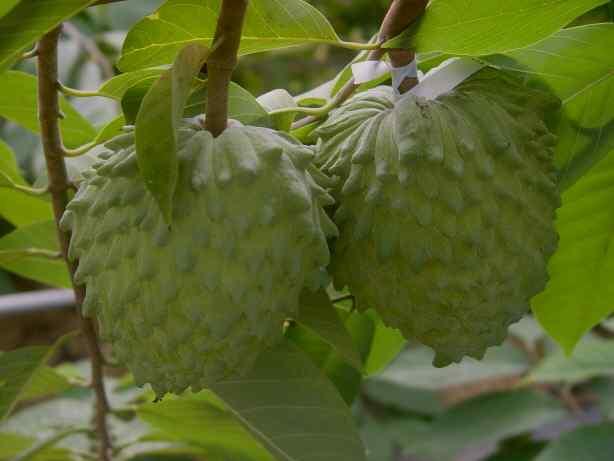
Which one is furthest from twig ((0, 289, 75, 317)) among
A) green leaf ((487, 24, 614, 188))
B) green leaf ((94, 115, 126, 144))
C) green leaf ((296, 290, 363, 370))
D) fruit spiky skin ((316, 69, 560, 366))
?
green leaf ((487, 24, 614, 188))

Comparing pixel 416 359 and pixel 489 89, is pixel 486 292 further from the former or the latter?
pixel 416 359

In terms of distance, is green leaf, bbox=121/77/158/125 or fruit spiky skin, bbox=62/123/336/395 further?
green leaf, bbox=121/77/158/125

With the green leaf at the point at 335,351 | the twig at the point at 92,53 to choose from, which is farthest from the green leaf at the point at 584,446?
the twig at the point at 92,53

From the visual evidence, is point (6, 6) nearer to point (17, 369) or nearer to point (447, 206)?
point (447, 206)

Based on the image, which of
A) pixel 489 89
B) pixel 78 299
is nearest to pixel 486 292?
pixel 489 89

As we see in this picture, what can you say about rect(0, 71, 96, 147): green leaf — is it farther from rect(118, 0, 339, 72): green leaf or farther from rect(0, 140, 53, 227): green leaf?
rect(118, 0, 339, 72): green leaf

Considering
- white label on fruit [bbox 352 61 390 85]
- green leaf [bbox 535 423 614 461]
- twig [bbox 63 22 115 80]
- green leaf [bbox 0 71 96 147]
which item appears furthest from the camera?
twig [bbox 63 22 115 80]

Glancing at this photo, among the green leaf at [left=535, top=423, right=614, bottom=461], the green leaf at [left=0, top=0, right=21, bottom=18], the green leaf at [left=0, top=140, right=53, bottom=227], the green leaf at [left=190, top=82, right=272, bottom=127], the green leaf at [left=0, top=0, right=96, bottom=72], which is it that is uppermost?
the green leaf at [left=0, top=0, right=21, bottom=18]

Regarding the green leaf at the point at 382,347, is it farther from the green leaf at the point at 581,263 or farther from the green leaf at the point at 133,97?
the green leaf at the point at 133,97
